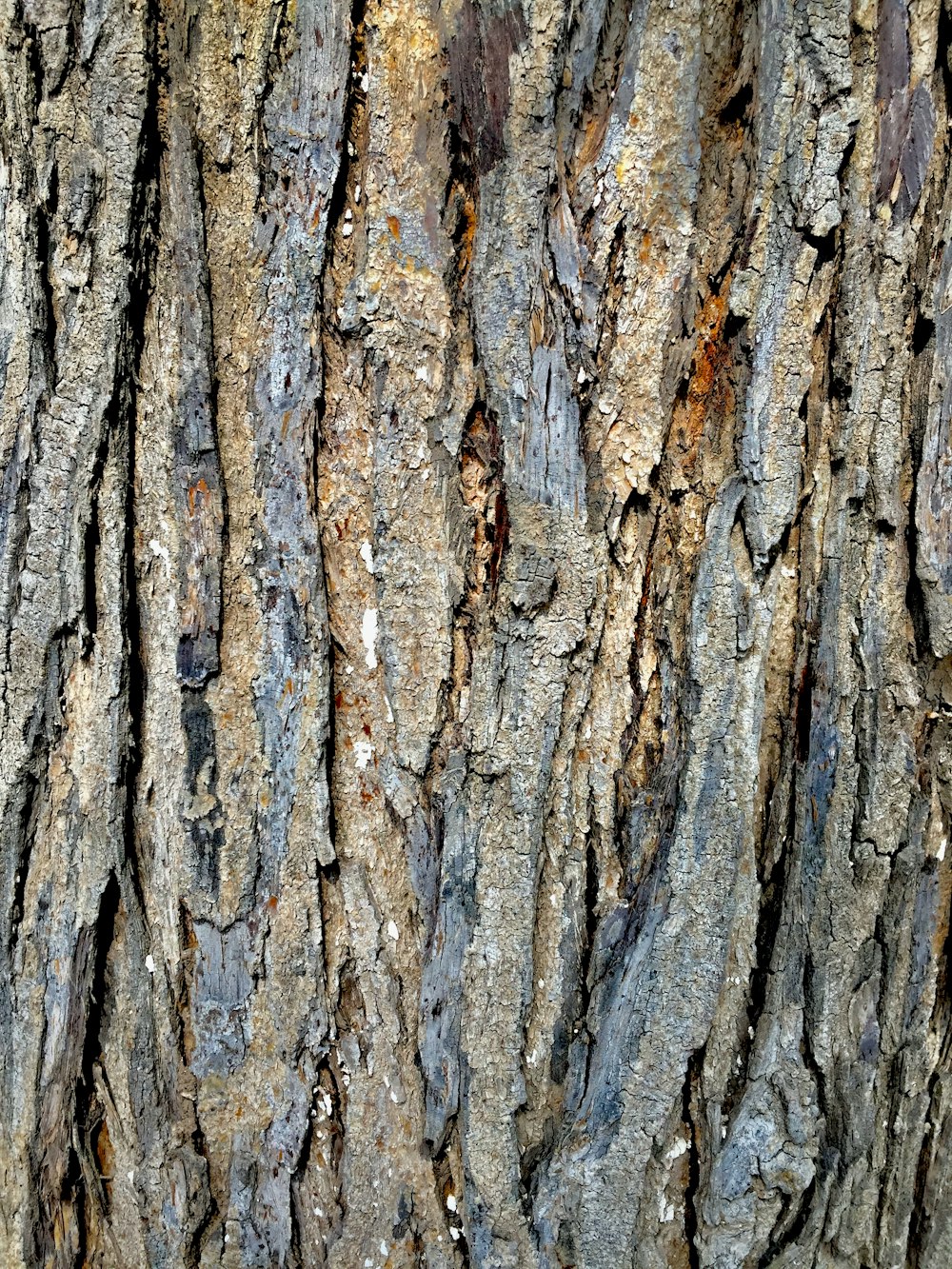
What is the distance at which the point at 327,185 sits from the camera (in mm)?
1058

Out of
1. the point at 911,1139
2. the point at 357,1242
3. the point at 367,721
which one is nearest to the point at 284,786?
the point at 367,721

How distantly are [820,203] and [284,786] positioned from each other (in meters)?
0.96

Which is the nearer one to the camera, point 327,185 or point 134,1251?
point 327,185

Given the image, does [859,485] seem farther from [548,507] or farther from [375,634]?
[375,634]

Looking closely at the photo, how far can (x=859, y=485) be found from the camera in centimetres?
111

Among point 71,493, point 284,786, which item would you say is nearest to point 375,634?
point 284,786

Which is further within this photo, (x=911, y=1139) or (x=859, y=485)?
(x=911, y=1139)

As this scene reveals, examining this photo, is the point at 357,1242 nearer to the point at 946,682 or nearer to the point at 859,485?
the point at 946,682

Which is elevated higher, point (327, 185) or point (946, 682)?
point (327, 185)

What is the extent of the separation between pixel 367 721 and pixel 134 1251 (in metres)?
0.80

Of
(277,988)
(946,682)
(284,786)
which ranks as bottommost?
(277,988)

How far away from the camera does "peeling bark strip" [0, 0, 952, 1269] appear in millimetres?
1051

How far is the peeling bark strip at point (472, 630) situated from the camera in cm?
105

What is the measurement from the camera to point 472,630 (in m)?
1.11
